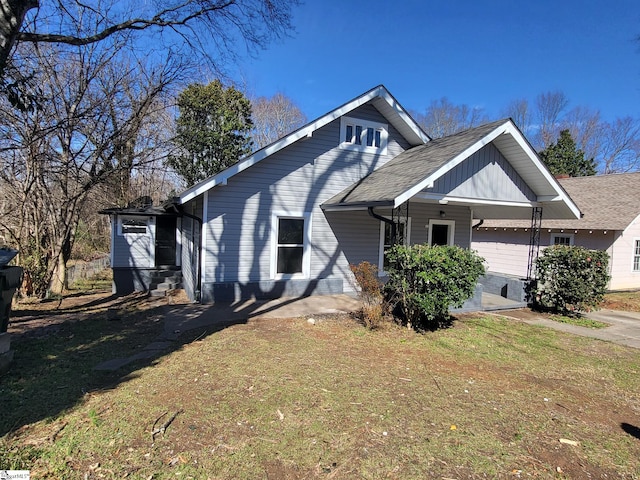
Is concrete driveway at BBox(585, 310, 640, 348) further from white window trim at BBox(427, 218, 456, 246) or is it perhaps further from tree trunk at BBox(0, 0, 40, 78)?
tree trunk at BBox(0, 0, 40, 78)

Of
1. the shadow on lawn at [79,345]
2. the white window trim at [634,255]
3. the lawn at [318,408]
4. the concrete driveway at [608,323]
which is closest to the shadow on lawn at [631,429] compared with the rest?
the lawn at [318,408]

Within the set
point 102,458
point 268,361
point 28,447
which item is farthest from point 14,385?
point 268,361

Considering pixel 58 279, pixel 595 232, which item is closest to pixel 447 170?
pixel 595 232

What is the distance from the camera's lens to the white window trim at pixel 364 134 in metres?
10.9

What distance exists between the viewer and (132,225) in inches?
487

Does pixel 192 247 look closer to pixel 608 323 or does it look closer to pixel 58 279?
pixel 58 279

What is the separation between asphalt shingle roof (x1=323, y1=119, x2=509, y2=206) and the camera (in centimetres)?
816

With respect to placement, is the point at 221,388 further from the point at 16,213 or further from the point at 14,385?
the point at 16,213

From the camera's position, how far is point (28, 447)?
3205 mm

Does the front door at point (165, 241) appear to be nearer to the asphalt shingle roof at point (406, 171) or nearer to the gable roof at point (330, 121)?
the gable roof at point (330, 121)

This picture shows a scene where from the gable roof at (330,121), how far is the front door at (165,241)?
14.0ft

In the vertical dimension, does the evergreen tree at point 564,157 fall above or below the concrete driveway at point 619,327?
above

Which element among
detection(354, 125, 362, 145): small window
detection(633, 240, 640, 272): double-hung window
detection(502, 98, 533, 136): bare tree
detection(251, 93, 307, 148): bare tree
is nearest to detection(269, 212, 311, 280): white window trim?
detection(354, 125, 362, 145): small window

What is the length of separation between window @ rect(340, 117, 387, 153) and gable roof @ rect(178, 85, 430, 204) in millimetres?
392
